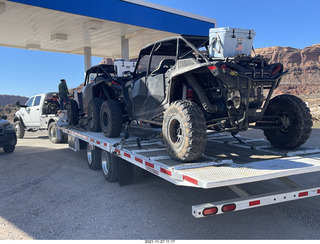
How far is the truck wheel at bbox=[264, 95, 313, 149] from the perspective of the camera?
4.38 metres

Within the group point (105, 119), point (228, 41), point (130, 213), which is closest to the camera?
point (130, 213)

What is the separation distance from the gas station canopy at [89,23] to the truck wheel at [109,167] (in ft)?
24.5

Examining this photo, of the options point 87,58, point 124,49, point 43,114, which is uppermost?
point 124,49

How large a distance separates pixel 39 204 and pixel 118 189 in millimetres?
1340

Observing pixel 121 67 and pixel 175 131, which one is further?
pixel 121 67

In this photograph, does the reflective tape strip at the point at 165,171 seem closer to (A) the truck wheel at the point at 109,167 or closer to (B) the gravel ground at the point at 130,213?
(B) the gravel ground at the point at 130,213

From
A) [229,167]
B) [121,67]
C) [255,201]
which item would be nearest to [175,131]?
[229,167]

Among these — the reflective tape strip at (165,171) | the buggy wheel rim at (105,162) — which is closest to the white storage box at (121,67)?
the buggy wheel rim at (105,162)

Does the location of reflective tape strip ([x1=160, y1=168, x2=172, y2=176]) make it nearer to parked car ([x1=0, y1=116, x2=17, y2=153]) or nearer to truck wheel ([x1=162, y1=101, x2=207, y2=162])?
truck wheel ([x1=162, y1=101, x2=207, y2=162])

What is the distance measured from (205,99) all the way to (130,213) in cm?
199

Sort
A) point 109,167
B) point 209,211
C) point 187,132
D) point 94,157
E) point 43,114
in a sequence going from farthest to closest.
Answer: point 43,114 → point 94,157 → point 109,167 → point 187,132 → point 209,211

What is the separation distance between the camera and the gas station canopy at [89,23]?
36.4 ft

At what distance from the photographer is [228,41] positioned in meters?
4.25

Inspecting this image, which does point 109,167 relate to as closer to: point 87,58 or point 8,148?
point 8,148
